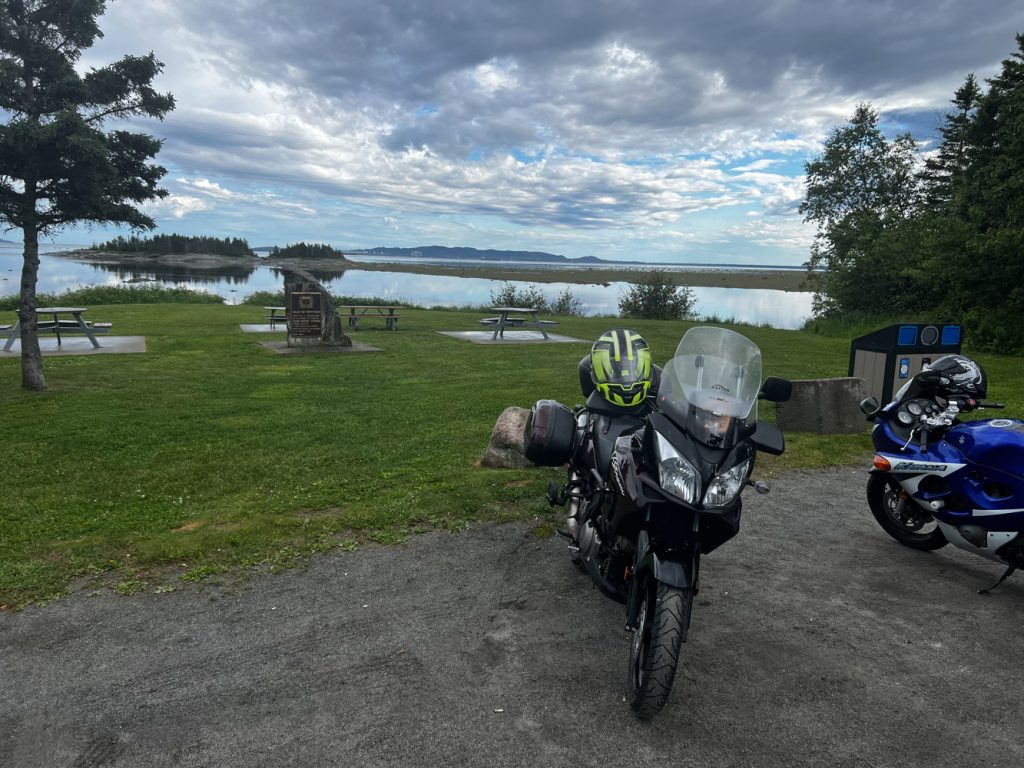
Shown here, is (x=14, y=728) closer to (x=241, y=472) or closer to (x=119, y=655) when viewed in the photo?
(x=119, y=655)

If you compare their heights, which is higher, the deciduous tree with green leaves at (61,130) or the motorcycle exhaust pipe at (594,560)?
the deciduous tree with green leaves at (61,130)

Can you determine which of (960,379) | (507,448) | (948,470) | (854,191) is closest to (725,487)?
(948,470)

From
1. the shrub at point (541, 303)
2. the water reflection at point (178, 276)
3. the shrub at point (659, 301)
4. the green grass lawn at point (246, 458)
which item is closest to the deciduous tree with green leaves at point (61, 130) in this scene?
the green grass lawn at point (246, 458)

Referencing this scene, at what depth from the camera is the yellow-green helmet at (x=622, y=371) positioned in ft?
12.1

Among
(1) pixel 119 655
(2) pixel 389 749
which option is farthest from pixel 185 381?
(2) pixel 389 749

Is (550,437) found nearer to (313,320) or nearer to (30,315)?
(30,315)

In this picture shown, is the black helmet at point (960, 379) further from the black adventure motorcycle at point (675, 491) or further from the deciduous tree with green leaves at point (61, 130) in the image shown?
the deciduous tree with green leaves at point (61, 130)

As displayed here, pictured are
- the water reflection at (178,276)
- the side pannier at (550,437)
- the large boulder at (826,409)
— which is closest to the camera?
the side pannier at (550,437)

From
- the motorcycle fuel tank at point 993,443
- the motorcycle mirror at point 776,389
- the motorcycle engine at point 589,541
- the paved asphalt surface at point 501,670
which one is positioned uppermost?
the motorcycle mirror at point 776,389

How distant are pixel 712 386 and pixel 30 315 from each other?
9.58 meters

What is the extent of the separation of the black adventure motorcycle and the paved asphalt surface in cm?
32

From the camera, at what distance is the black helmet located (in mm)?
4203

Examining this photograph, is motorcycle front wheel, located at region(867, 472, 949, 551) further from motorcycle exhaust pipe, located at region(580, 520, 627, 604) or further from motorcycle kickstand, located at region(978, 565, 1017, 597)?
motorcycle exhaust pipe, located at region(580, 520, 627, 604)

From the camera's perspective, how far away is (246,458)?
6441 mm
